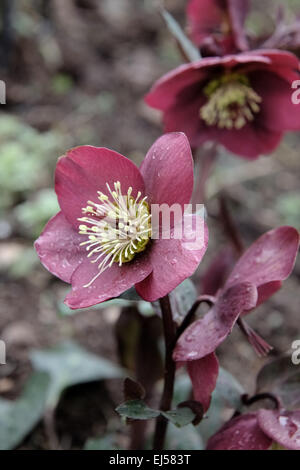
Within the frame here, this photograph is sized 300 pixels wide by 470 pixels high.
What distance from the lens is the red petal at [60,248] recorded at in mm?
644

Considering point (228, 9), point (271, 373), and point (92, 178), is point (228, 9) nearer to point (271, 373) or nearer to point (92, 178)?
point (92, 178)

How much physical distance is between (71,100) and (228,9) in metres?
1.27

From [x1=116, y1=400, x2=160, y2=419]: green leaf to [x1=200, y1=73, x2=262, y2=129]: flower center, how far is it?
516 millimetres

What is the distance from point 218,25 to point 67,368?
74cm

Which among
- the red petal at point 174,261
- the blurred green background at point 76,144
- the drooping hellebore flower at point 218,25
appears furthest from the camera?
the blurred green background at point 76,144

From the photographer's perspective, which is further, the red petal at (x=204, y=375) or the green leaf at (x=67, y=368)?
the green leaf at (x=67, y=368)

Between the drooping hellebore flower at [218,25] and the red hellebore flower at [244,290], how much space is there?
355 mm

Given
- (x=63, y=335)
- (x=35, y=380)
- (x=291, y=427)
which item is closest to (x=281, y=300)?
(x=63, y=335)

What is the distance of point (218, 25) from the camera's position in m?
1.01

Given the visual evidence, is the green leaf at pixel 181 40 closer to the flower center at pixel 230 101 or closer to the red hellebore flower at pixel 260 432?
the flower center at pixel 230 101

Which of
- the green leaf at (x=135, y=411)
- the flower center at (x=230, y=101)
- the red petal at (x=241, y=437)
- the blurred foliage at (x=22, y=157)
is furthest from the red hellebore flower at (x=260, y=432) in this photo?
the blurred foliage at (x=22, y=157)

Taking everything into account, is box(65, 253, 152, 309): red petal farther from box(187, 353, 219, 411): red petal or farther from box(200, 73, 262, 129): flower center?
box(200, 73, 262, 129): flower center

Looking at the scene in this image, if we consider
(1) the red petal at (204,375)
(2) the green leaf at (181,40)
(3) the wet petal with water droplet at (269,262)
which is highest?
(2) the green leaf at (181,40)

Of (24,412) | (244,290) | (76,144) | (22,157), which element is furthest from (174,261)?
(76,144)
